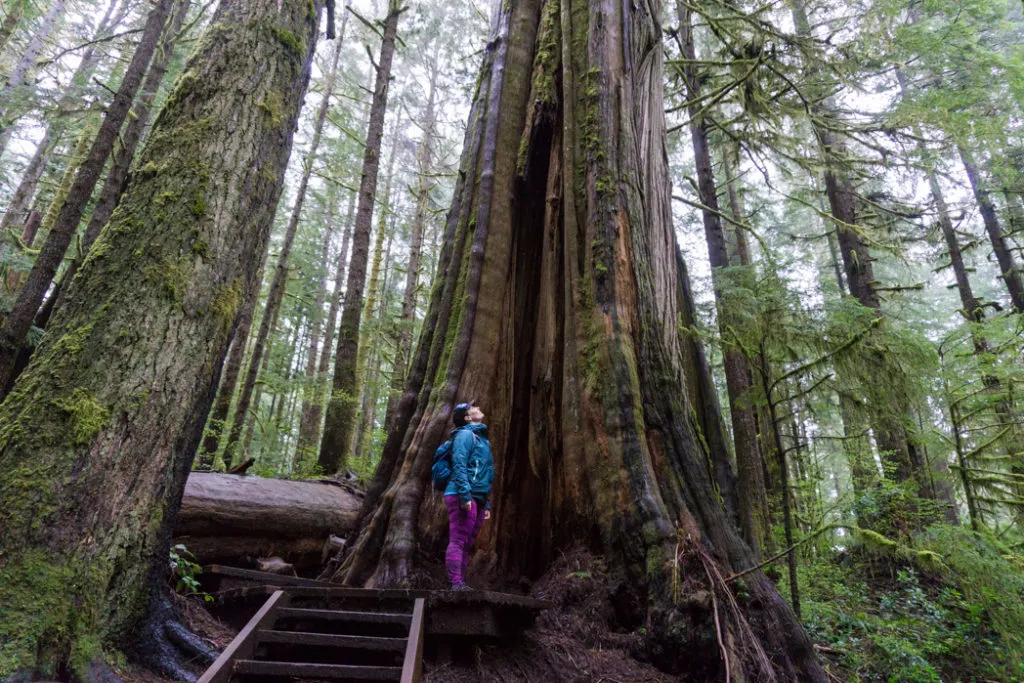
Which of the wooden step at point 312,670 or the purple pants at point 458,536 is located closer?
the wooden step at point 312,670

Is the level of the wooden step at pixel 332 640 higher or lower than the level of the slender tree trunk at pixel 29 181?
lower

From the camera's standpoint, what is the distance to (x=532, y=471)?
4855 mm

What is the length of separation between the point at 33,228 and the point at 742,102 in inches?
626

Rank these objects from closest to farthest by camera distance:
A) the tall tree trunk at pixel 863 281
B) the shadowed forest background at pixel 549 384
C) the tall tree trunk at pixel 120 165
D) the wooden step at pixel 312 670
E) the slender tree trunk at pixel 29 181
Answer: the wooden step at pixel 312 670 < the shadowed forest background at pixel 549 384 < the tall tree trunk at pixel 120 165 < the tall tree trunk at pixel 863 281 < the slender tree trunk at pixel 29 181

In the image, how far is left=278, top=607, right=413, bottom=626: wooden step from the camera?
129 inches

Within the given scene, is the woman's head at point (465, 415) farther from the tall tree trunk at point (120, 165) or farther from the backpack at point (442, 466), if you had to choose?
the tall tree trunk at point (120, 165)

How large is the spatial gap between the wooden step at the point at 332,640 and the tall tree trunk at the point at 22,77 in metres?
10.1

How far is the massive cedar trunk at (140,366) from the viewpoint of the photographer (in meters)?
2.54

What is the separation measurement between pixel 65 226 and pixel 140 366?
438 cm

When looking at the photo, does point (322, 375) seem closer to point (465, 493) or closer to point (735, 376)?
point (735, 376)

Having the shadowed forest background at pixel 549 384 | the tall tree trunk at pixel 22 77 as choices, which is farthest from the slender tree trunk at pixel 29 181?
the shadowed forest background at pixel 549 384

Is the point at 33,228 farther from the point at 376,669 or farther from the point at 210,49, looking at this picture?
the point at 376,669

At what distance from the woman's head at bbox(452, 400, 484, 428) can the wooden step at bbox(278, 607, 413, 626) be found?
1.61 meters

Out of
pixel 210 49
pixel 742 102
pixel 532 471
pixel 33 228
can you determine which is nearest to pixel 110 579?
pixel 532 471
